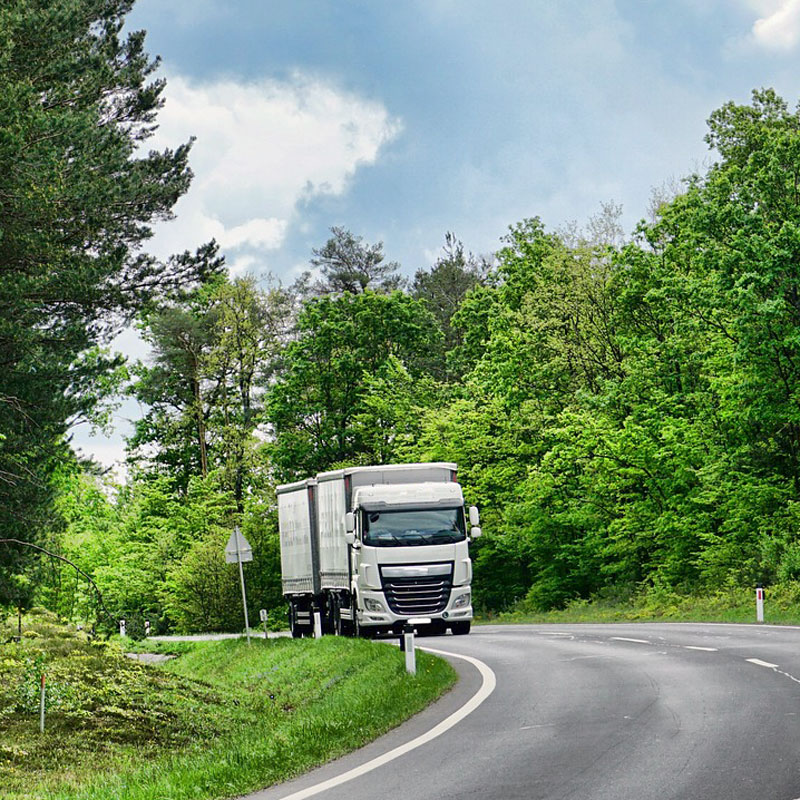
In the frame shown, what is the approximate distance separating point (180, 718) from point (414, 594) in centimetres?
663

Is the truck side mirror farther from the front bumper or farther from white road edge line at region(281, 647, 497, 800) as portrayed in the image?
white road edge line at region(281, 647, 497, 800)

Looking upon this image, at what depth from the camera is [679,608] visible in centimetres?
3616

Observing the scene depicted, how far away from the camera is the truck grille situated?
81.8 feet

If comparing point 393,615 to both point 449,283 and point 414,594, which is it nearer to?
point 414,594

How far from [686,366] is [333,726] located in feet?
103

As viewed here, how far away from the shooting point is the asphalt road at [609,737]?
9172 mm

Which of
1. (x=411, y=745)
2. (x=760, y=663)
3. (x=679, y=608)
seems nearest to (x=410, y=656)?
(x=760, y=663)

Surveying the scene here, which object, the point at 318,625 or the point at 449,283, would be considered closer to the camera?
the point at 318,625

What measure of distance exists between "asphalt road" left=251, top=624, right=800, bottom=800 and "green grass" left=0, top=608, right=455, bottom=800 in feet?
1.88

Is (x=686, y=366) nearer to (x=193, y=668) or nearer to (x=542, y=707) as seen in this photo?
(x=193, y=668)

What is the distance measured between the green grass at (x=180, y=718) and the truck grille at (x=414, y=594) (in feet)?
3.04

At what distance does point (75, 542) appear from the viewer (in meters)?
72.2

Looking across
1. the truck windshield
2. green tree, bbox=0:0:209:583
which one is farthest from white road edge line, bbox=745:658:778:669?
green tree, bbox=0:0:209:583

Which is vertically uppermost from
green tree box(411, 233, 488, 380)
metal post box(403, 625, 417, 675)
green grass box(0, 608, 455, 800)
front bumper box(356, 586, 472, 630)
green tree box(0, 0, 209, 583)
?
green tree box(411, 233, 488, 380)
